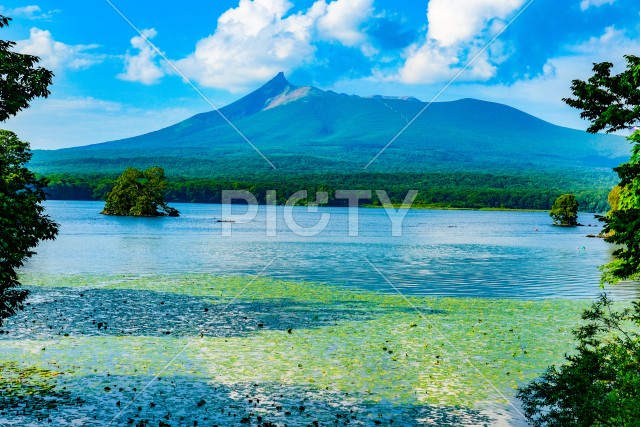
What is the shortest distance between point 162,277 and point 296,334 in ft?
70.6

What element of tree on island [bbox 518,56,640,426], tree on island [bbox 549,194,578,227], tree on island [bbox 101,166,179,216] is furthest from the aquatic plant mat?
tree on island [bbox 549,194,578,227]

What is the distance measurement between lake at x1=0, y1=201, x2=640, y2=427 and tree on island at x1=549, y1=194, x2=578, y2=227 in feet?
321

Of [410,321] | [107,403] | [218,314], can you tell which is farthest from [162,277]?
[107,403]

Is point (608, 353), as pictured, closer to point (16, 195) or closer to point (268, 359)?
point (268, 359)

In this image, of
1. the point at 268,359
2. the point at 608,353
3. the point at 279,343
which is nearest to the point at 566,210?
the point at 279,343

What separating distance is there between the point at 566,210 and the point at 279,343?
444 feet

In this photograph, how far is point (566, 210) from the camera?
148m

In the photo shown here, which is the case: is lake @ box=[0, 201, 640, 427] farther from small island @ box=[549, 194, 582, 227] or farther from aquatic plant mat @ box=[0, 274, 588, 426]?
small island @ box=[549, 194, 582, 227]

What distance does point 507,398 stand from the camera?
739 inches

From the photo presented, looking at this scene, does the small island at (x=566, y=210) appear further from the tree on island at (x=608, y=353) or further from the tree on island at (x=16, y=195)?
the tree on island at (x=16, y=195)

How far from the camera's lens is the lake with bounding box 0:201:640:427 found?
57.1 ft

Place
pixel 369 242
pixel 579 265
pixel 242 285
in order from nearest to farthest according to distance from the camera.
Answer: pixel 242 285 → pixel 579 265 → pixel 369 242

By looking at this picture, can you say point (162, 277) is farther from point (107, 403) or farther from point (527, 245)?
point (527, 245)

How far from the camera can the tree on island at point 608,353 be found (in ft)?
44.3
